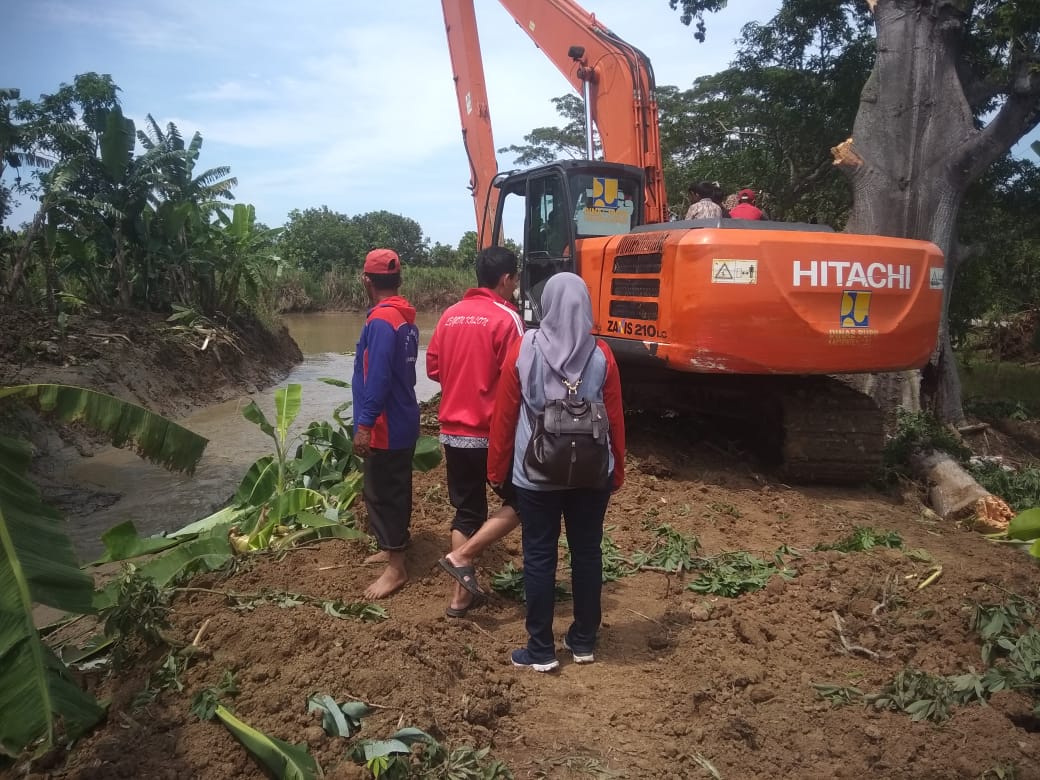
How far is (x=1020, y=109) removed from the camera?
25.4 feet

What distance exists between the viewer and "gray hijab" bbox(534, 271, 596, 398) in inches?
128

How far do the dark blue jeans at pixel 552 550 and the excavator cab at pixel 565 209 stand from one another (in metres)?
3.83

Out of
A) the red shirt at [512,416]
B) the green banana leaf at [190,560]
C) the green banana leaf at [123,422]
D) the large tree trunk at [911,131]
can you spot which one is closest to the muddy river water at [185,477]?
the green banana leaf at [190,560]

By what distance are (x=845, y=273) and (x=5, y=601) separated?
16.7ft

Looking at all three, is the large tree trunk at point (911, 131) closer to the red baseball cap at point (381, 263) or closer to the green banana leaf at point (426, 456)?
the green banana leaf at point (426, 456)

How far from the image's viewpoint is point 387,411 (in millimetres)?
3926

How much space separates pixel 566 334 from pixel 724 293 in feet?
8.35

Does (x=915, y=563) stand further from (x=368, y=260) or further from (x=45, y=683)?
(x=45, y=683)

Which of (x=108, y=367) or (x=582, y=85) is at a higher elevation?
(x=582, y=85)

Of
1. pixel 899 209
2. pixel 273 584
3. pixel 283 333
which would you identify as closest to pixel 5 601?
pixel 273 584

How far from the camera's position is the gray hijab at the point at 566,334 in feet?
10.6

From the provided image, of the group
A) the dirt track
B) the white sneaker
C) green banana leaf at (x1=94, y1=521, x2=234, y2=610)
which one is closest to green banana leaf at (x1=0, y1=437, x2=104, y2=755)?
the dirt track

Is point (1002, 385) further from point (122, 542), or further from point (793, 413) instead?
point (122, 542)

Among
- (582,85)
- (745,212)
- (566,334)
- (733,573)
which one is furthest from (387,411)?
(582,85)
